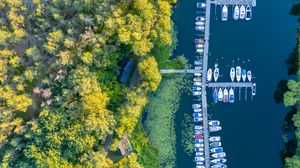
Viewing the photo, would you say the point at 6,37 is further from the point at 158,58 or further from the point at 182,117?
the point at 182,117

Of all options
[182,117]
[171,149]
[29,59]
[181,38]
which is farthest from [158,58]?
[29,59]

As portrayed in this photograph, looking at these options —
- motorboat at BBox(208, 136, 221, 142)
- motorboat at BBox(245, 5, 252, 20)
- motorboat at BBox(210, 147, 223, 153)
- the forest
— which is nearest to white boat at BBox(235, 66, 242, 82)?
motorboat at BBox(245, 5, 252, 20)

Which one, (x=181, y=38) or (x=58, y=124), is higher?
(x=181, y=38)

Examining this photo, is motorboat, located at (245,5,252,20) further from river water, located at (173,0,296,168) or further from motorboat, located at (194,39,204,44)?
motorboat, located at (194,39,204,44)

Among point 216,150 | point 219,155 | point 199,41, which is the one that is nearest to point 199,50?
point 199,41

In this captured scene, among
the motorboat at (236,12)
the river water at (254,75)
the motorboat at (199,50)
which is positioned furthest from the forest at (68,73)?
the motorboat at (236,12)

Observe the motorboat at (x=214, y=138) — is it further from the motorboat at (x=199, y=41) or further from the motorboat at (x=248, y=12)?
the motorboat at (x=248, y=12)

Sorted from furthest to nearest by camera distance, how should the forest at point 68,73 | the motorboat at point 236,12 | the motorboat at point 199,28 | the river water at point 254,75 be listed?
the river water at point 254,75 < the motorboat at point 236,12 < the motorboat at point 199,28 < the forest at point 68,73
